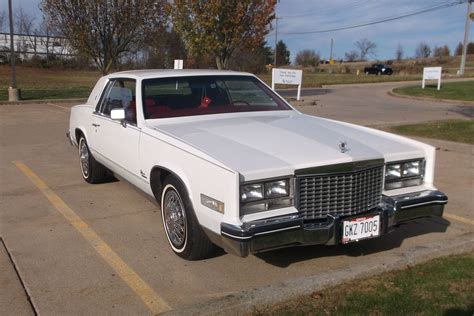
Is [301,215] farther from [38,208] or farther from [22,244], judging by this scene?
[38,208]

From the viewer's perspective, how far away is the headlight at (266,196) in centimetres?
354

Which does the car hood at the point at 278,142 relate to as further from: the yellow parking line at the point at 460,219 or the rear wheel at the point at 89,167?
the rear wheel at the point at 89,167

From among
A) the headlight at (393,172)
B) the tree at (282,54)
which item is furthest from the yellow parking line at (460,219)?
the tree at (282,54)

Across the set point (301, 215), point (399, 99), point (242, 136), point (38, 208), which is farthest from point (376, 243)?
point (399, 99)

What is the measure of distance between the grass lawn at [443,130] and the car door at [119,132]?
681cm

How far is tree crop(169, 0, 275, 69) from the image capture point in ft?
62.4

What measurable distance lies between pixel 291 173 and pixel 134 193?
3.19m

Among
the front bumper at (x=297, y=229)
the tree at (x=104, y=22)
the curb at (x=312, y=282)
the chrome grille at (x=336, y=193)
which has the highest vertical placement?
the tree at (x=104, y=22)

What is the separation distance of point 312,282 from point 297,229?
15.3 inches

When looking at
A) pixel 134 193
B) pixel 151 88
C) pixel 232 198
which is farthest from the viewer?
pixel 134 193

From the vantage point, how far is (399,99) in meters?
23.6

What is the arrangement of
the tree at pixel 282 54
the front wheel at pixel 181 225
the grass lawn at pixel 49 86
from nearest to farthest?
the front wheel at pixel 181 225
the grass lawn at pixel 49 86
the tree at pixel 282 54

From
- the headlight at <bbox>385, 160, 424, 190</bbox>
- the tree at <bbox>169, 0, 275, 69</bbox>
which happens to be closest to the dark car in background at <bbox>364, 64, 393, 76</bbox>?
the tree at <bbox>169, 0, 275, 69</bbox>

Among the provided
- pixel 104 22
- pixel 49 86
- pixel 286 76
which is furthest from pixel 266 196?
pixel 49 86
